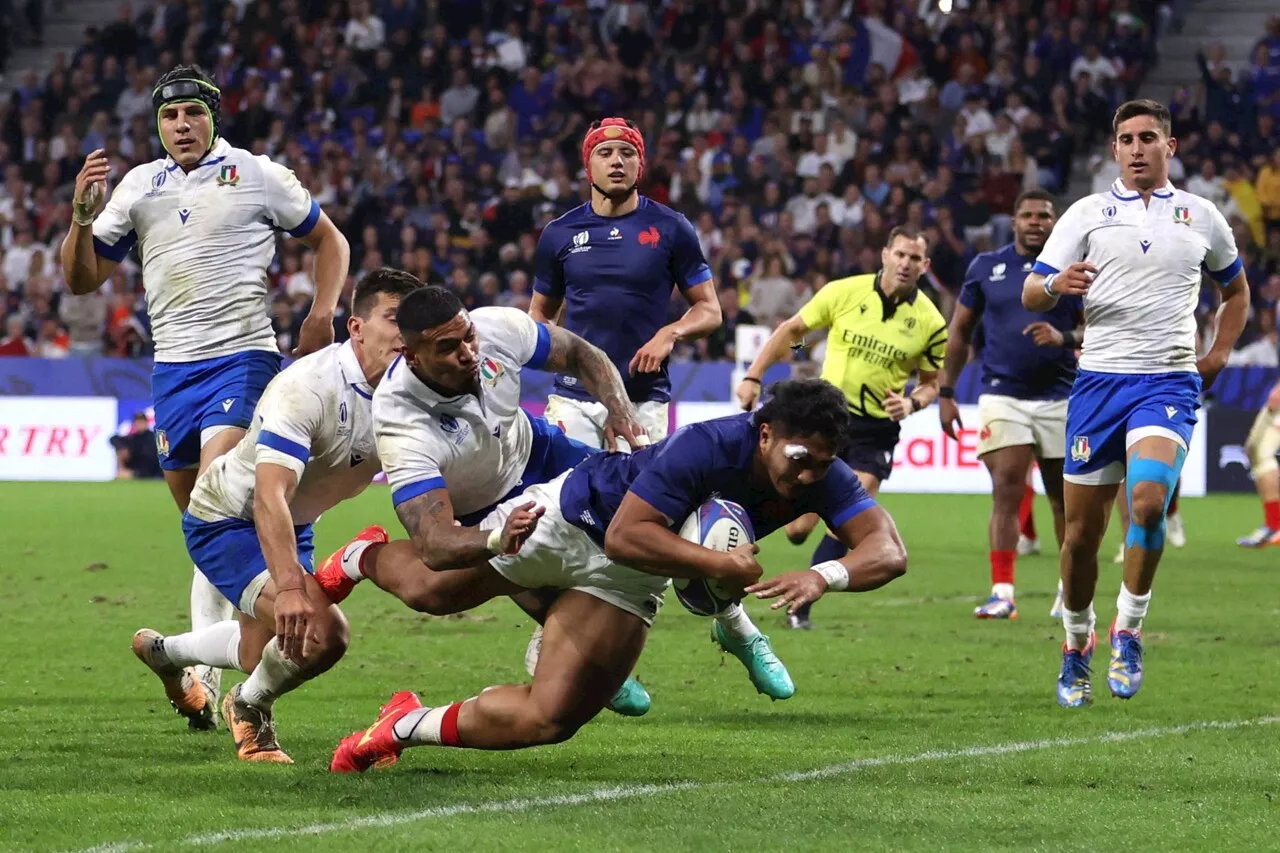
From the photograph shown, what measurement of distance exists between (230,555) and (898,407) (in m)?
5.25

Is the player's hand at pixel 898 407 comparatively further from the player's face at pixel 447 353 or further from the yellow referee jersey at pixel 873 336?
the player's face at pixel 447 353

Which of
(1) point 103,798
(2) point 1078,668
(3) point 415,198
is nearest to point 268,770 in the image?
(1) point 103,798

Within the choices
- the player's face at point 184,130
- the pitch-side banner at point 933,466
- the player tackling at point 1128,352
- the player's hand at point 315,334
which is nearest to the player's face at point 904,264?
the player tackling at point 1128,352

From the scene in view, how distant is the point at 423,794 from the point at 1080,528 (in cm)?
352

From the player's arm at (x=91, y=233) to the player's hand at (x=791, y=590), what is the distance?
3.50 metres

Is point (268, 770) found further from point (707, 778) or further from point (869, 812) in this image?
point (869, 812)

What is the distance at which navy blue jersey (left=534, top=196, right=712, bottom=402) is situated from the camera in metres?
9.10

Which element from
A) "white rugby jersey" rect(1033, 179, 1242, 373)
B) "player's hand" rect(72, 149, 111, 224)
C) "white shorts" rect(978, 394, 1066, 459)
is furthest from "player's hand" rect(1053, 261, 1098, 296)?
"player's hand" rect(72, 149, 111, 224)

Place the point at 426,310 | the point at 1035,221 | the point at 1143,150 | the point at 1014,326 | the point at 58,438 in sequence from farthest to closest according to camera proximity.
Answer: the point at 58,438 < the point at 1014,326 < the point at 1035,221 < the point at 1143,150 < the point at 426,310

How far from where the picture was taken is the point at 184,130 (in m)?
7.96

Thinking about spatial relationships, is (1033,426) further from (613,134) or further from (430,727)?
(430,727)

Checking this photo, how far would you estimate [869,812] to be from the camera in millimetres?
5613

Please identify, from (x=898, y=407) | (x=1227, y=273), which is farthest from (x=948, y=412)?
(x=1227, y=273)

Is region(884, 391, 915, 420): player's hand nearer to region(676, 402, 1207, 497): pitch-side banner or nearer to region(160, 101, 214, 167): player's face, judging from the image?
region(160, 101, 214, 167): player's face
